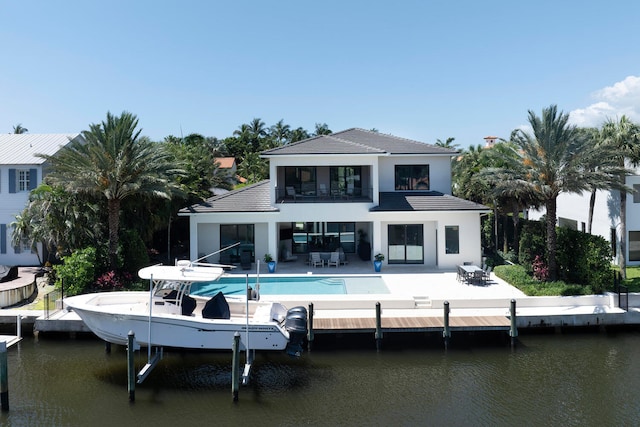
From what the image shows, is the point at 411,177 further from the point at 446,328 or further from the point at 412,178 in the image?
the point at 446,328

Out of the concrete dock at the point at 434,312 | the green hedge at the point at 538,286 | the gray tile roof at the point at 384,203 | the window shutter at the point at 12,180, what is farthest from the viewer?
the window shutter at the point at 12,180

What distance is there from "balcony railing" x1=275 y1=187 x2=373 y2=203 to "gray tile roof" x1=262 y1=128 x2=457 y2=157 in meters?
2.44

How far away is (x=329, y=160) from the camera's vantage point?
2630 cm

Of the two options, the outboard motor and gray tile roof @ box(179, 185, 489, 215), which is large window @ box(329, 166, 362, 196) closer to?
gray tile roof @ box(179, 185, 489, 215)

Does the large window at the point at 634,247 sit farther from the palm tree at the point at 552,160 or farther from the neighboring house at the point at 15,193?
the neighboring house at the point at 15,193

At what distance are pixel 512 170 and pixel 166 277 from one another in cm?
1544

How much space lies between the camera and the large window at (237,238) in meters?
27.3

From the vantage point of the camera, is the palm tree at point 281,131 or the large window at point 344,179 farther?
the palm tree at point 281,131

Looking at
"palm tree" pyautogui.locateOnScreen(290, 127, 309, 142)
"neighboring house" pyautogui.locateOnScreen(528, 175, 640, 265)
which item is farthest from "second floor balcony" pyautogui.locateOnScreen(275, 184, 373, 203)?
"palm tree" pyautogui.locateOnScreen(290, 127, 309, 142)

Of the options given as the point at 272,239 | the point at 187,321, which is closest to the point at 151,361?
the point at 187,321

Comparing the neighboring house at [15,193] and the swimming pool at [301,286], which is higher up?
the neighboring house at [15,193]

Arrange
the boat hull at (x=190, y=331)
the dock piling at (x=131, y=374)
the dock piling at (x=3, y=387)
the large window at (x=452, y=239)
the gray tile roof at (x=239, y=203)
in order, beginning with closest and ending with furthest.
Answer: the dock piling at (x=3, y=387)
the dock piling at (x=131, y=374)
the boat hull at (x=190, y=331)
the large window at (x=452, y=239)
the gray tile roof at (x=239, y=203)

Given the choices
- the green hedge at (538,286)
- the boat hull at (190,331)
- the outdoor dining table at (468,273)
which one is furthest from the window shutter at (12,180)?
the green hedge at (538,286)

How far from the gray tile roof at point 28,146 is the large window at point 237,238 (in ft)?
32.8
